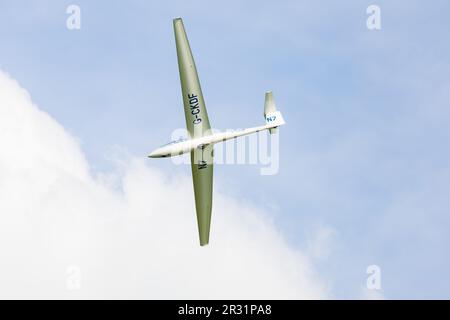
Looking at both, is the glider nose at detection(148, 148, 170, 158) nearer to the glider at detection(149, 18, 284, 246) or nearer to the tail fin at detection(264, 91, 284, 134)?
the glider at detection(149, 18, 284, 246)

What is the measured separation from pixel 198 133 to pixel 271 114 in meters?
6.07

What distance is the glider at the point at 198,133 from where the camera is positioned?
53.3 m

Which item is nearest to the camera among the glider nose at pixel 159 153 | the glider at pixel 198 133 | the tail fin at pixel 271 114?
the glider nose at pixel 159 153

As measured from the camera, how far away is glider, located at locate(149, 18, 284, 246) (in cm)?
5331

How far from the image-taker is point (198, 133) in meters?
54.8

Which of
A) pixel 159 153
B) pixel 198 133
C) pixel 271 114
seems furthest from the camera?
pixel 198 133

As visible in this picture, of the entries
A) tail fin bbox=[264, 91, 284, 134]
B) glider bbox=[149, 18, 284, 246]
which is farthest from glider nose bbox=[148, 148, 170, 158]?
tail fin bbox=[264, 91, 284, 134]

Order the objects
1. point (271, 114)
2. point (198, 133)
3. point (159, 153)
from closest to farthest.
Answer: point (159, 153) → point (271, 114) → point (198, 133)

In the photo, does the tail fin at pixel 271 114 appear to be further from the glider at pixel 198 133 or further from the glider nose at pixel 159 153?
the glider nose at pixel 159 153

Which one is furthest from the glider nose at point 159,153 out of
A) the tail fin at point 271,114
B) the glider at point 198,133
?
the tail fin at point 271,114

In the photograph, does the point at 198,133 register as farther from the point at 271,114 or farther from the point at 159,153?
the point at 271,114

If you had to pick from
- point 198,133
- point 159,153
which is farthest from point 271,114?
point 159,153

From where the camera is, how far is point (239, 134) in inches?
2056
